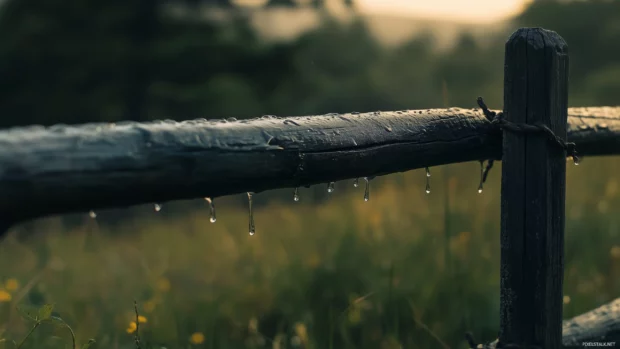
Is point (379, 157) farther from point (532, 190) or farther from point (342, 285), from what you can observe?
point (342, 285)

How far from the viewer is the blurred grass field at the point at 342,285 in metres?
2.71

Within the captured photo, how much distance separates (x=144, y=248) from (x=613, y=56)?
22.9 metres

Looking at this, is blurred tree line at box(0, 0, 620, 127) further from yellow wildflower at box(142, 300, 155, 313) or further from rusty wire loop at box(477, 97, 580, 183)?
rusty wire loop at box(477, 97, 580, 183)

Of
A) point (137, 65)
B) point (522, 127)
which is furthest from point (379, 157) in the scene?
point (137, 65)

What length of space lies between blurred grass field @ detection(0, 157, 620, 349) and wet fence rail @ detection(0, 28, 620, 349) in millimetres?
455

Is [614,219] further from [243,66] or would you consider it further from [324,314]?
[243,66]

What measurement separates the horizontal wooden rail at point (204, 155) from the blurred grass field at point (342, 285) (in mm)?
556

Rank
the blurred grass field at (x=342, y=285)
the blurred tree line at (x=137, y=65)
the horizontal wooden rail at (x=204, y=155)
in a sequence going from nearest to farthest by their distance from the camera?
the horizontal wooden rail at (x=204, y=155) → the blurred grass field at (x=342, y=285) → the blurred tree line at (x=137, y=65)

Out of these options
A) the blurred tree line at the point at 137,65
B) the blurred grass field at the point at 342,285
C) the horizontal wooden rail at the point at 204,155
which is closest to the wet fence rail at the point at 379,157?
the horizontal wooden rail at the point at 204,155

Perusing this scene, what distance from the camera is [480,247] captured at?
Result: 374 cm

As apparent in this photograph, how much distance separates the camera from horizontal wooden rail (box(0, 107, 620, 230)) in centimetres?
109

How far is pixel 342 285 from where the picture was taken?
10.7 ft

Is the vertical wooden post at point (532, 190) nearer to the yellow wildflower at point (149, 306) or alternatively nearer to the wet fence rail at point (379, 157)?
the wet fence rail at point (379, 157)

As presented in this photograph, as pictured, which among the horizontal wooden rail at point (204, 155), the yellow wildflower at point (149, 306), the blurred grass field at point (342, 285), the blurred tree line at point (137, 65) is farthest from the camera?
the blurred tree line at point (137, 65)
